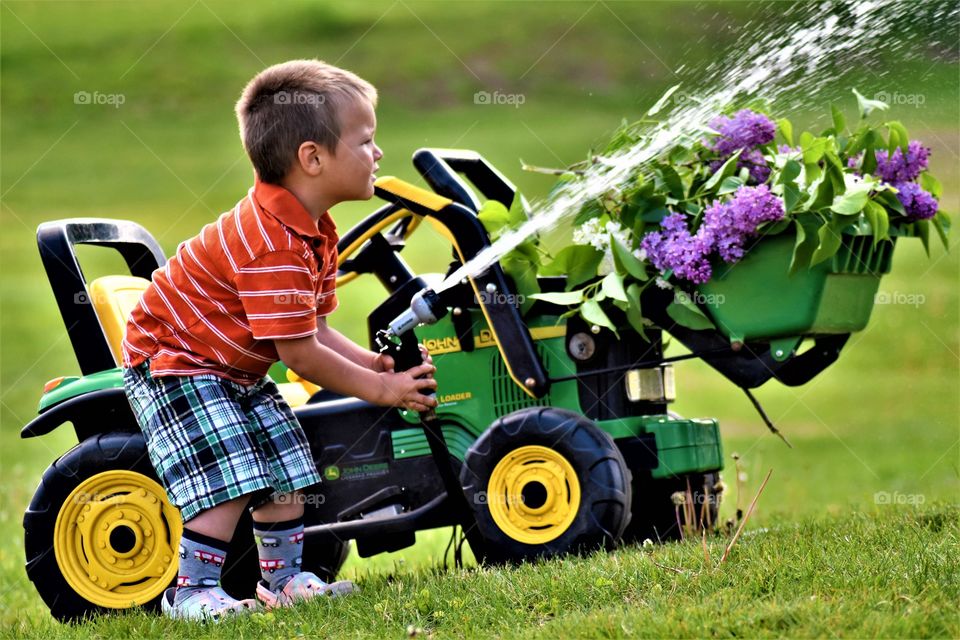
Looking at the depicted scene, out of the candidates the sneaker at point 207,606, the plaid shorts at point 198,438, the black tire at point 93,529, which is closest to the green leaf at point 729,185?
the plaid shorts at point 198,438

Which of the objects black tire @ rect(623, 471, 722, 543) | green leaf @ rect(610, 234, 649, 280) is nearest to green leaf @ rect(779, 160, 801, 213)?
green leaf @ rect(610, 234, 649, 280)

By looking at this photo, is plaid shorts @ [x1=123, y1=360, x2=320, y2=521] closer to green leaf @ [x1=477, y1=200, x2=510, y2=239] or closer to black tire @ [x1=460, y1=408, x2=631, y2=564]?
black tire @ [x1=460, y1=408, x2=631, y2=564]

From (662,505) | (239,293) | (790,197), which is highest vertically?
(790,197)

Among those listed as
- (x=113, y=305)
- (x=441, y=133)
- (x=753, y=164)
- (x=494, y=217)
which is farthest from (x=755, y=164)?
(x=441, y=133)

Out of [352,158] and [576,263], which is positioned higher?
[352,158]

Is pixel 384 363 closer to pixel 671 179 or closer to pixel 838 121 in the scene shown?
pixel 671 179

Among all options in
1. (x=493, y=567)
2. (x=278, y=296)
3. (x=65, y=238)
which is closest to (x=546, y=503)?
(x=493, y=567)

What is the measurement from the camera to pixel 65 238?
13.6 feet

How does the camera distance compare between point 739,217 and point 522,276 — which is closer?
point 739,217

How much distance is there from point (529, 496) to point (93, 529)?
1470mm

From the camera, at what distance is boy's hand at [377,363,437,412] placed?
11.7 feet

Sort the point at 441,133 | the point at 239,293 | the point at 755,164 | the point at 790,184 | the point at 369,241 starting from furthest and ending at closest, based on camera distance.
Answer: the point at 441,133, the point at 369,241, the point at 755,164, the point at 790,184, the point at 239,293

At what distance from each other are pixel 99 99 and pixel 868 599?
176 inches

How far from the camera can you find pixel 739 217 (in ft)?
12.3
